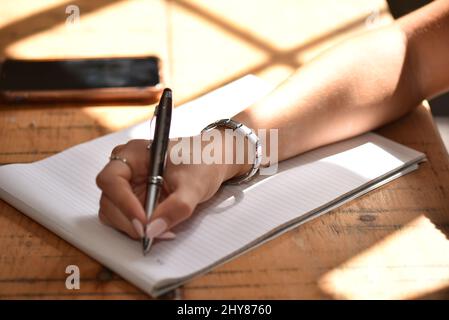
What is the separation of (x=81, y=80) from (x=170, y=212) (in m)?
0.54

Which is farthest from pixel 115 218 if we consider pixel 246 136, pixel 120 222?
pixel 246 136

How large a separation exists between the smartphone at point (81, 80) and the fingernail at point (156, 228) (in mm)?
477

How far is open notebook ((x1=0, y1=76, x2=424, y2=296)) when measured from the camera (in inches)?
44.4

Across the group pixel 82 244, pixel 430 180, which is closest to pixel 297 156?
pixel 430 180

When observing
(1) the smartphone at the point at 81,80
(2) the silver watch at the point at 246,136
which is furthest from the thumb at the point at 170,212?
(1) the smartphone at the point at 81,80

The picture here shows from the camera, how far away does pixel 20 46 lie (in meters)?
1.74

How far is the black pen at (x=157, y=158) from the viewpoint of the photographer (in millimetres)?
1137

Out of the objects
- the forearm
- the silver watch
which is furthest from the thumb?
the forearm

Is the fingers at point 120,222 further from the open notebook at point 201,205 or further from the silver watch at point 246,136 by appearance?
the silver watch at point 246,136

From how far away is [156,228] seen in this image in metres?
1.14

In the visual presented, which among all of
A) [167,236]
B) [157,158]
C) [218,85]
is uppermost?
[218,85]

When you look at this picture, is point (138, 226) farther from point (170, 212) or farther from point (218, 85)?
point (218, 85)

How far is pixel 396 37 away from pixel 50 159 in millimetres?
702

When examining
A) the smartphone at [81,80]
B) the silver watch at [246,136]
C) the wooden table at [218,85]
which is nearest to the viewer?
the wooden table at [218,85]
